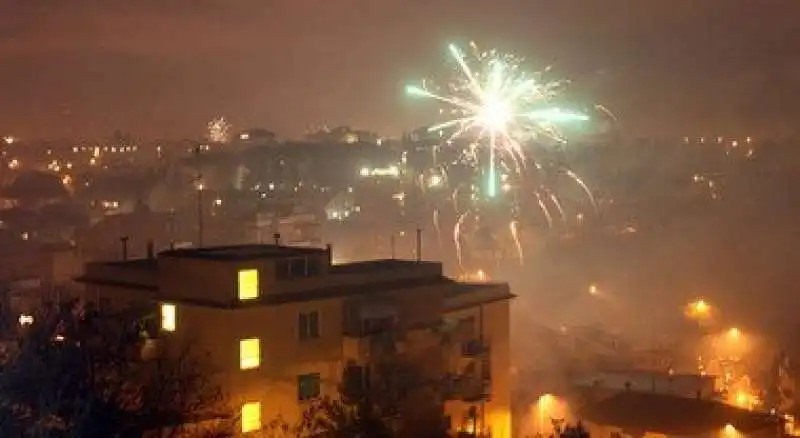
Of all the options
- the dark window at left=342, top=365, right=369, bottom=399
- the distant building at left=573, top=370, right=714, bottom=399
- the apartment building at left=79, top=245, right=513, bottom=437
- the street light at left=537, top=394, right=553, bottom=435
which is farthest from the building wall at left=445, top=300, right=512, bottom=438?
the distant building at left=573, top=370, right=714, bottom=399

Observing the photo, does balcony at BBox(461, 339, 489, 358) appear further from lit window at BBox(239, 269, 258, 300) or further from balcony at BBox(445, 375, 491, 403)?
lit window at BBox(239, 269, 258, 300)

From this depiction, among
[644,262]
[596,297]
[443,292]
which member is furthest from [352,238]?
[443,292]

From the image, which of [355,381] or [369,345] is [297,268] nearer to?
[369,345]

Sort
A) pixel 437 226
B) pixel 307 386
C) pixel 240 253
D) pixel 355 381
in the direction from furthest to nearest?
pixel 437 226, pixel 240 253, pixel 355 381, pixel 307 386

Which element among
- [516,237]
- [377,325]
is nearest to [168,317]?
[377,325]

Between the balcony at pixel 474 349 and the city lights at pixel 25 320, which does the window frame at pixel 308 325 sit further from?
the city lights at pixel 25 320

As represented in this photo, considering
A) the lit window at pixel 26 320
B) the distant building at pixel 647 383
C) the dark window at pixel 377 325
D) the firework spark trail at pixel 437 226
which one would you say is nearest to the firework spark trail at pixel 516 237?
the firework spark trail at pixel 437 226
